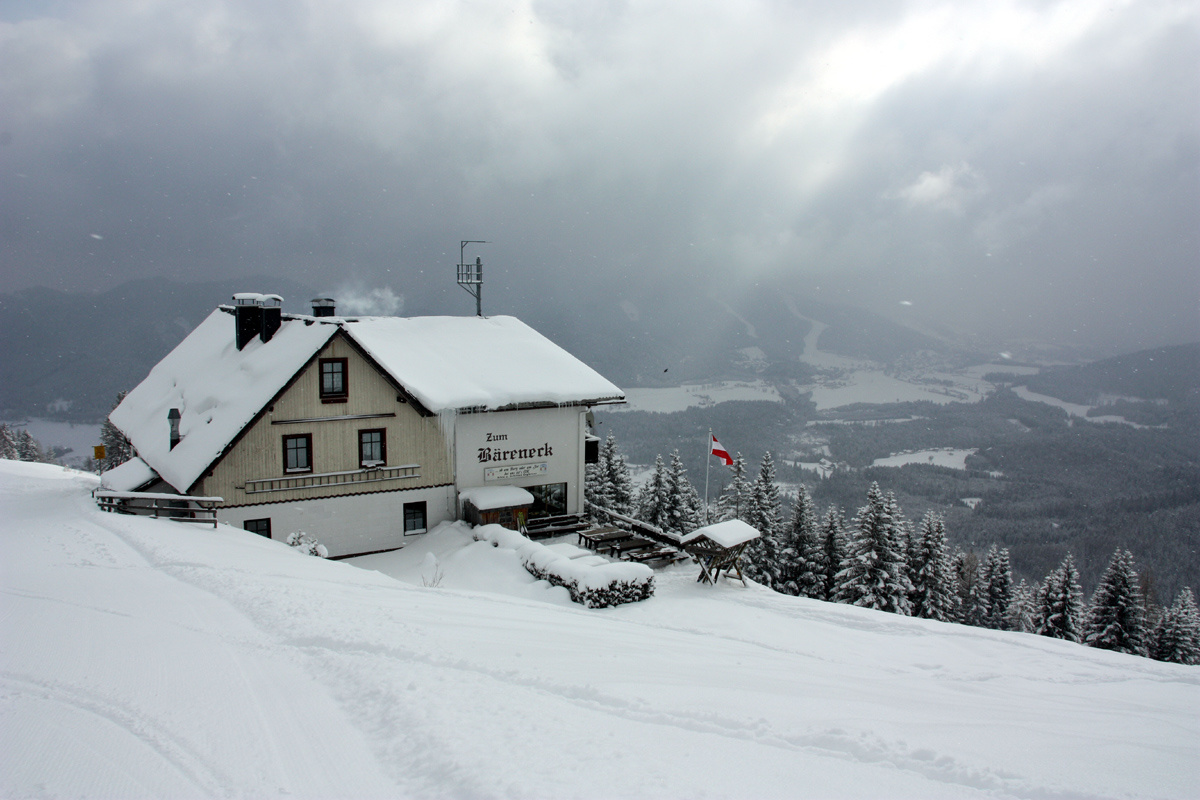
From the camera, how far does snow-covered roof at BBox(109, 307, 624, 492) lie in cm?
2083

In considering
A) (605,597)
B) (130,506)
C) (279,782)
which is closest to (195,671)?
(279,782)

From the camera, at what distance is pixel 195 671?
8.53 m

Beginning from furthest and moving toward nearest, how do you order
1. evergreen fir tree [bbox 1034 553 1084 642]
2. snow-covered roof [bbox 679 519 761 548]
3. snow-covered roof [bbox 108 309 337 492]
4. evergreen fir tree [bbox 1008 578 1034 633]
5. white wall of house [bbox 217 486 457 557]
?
1. evergreen fir tree [bbox 1008 578 1034 633]
2. evergreen fir tree [bbox 1034 553 1084 642]
3. white wall of house [bbox 217 486 457 557]
4. snow-covered roof [bbox 108 309 337 492]
5. snow-covered roof [bbox 679 519 761 548]

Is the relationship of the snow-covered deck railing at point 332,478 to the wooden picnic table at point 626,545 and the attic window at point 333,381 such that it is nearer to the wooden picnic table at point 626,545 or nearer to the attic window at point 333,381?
the attic window at point 333,381

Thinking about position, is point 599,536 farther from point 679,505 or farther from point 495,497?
point 679,505

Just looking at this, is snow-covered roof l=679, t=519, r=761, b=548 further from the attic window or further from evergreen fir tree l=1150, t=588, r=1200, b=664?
evergreen fir tree l=1150, t=588, r=1200, b=664

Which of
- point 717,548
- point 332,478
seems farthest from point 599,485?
point 717,548

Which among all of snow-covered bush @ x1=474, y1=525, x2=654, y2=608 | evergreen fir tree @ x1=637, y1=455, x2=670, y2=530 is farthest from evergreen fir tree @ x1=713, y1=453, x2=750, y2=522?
snow-covered bush @ x1=474, y1=525, x2=654, y2=608

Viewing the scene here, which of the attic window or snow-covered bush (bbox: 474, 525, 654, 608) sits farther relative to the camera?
the attic window

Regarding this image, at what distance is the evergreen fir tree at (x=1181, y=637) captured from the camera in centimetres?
4256

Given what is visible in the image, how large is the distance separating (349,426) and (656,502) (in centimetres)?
2446

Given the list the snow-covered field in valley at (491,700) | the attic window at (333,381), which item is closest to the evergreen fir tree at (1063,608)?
the snow-covered field in valley at (491,700)

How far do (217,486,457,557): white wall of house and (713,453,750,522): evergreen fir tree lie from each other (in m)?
23.9

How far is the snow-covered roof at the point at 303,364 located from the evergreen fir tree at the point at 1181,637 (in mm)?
43881
